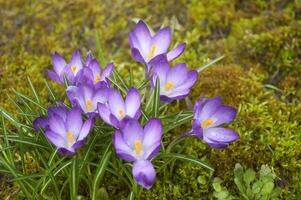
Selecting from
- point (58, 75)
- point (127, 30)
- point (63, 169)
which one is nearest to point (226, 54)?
point (127, 30)

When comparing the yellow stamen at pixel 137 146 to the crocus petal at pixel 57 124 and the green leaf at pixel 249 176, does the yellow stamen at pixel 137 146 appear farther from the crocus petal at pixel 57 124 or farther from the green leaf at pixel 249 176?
the green leaf at pixel 249 176

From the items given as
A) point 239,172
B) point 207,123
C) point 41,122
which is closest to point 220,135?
point 207,123

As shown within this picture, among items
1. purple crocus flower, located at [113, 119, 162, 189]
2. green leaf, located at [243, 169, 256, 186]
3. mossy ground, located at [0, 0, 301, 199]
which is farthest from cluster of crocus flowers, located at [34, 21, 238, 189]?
mossy ground, located at [0, 0, 301, 199]

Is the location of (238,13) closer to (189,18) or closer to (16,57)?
(189,18)

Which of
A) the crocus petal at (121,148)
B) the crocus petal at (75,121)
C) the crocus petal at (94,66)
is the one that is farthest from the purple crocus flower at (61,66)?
the crocus petal at (121,148)

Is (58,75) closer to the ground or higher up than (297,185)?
higher up

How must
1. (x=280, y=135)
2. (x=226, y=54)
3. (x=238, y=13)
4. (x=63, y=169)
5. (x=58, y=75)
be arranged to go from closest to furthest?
(x=63, y=169) → (x=58, y=75) → (x=280, y=135) → (x=226, y=54) → (x=238, y=13)

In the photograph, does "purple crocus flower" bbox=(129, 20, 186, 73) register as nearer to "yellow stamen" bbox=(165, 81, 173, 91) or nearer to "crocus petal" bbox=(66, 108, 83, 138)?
"yellow stamen" bbox=(165, 81, 173, 91)
